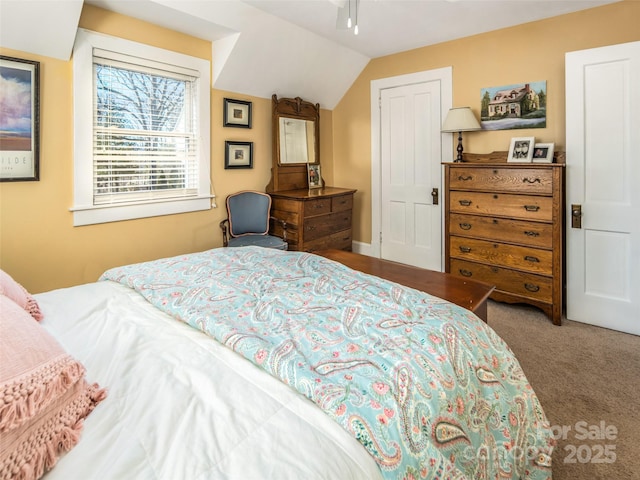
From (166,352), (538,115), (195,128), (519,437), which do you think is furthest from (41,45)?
(538,115)

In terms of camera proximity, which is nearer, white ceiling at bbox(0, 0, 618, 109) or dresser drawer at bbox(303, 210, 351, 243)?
white ceiling at bbox(0, 0, 618, 109)

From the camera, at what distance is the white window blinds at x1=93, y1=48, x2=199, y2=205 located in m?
2.88

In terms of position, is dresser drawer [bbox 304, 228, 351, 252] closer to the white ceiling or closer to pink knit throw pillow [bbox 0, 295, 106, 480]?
the white ceiling

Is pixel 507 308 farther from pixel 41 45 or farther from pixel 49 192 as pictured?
pixel 41 45

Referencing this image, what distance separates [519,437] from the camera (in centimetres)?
123

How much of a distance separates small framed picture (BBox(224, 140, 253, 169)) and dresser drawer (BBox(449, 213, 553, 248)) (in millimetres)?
2111

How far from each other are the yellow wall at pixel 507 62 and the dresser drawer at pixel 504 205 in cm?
70

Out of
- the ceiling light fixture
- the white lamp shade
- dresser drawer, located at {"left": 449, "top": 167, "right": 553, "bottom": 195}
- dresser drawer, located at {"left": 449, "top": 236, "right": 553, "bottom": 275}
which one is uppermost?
the ceiling light fixture

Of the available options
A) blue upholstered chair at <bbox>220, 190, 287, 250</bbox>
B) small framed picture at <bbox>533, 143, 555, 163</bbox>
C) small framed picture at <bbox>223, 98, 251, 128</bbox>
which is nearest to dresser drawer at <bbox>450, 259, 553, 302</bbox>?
small framed picture at <bbox>533, 143, 555, 163</bbox>

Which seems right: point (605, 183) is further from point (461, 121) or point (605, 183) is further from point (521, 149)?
point (461, 121)

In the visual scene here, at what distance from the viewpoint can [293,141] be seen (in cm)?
439

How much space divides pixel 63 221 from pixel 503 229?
3436mm

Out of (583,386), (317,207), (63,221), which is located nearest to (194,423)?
(583,386)

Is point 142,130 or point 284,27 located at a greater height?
point 284,27
